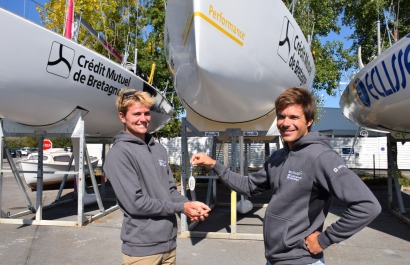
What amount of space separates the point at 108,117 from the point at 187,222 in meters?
2.83

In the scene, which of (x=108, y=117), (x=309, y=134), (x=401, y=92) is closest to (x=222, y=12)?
(x=309, y=134)

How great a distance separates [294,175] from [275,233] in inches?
12.8

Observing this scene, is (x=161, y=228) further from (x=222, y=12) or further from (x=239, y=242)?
(x=239, y=242)

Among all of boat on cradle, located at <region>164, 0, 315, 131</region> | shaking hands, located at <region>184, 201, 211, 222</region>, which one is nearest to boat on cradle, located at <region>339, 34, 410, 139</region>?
boat on cradle, located at <region>164, 0, 315, 131</region>

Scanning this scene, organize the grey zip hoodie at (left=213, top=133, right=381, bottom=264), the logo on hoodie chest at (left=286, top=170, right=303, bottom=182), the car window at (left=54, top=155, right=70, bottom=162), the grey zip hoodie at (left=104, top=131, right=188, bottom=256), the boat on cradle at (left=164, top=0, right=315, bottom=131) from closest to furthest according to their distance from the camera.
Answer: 1. the grey zip hoodie at (left=213, top=133, right=381, bottom=264)
2. the logo on hoodie chest at (left=286, top=170, right=303, bottom=182)
3. the grey zip hoodie at (left=104, top=131, right=188, bottom=256)
4. the boat on cradle at (left=164, top=0, right=315, bottom=131)
5. the car window at (left=54, top=155, right=70, bottom=162)

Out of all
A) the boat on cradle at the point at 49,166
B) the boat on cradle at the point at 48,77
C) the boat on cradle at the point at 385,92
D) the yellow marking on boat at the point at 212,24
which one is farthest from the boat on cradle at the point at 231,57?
the boat on cradle at the point at 49,166

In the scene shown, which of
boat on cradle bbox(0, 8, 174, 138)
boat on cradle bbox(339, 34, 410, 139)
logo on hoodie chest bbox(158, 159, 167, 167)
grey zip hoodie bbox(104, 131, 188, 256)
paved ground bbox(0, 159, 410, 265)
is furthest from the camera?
boat on cradle bbox(0, 8, 174, 138)

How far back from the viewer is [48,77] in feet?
16.9

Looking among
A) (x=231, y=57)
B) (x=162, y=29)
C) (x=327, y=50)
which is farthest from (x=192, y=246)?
(x=327, y=50)

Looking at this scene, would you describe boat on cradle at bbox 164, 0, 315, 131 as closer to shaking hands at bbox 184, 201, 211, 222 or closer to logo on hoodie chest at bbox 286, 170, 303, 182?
shaking hands at bbox 184, 201, 211, 222

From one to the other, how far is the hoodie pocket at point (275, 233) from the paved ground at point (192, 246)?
8.21 feet

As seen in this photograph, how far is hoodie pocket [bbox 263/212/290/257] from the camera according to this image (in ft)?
6.07

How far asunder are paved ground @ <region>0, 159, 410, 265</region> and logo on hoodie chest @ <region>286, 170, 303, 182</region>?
2721 millimetres

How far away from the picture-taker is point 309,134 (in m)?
1.89
